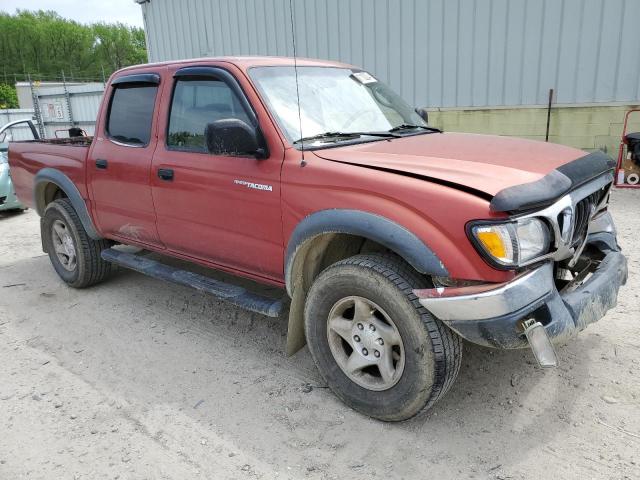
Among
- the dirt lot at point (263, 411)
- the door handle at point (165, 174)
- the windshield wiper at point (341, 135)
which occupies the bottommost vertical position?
the dirt lot at point (263, 411)

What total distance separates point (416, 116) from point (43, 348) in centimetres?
343

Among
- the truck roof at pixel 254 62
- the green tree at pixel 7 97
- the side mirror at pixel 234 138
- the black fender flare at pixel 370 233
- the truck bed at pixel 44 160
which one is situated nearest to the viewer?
the black fender flare at pixel 370 233

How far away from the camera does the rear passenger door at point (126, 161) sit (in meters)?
3.94

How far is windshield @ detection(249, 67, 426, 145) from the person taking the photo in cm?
318

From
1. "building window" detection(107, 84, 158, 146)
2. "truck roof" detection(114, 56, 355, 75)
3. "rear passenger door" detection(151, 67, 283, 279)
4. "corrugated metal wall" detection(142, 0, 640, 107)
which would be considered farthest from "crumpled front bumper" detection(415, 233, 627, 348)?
"corrugated metal wall" detection(142, 0, 640, 107)

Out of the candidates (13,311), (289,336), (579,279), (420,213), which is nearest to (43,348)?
(13,311)

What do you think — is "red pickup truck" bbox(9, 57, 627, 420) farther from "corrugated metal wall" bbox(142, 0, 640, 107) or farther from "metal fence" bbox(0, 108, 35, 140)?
"metal fence" bbox(0, 108, 35, 140)

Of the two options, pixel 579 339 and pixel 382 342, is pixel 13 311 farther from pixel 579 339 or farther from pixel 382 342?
pixel 579 339

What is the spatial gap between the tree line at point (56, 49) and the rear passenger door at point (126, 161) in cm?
6011

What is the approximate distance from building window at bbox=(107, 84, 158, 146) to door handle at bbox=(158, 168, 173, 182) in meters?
0.36

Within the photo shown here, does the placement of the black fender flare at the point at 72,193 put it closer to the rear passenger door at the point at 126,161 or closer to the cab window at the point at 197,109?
the rear passenger door at the point at 126,161

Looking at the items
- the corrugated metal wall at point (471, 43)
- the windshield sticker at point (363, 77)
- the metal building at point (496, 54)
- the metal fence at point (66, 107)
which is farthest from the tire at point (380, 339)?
the metal fence at point (66, 107)

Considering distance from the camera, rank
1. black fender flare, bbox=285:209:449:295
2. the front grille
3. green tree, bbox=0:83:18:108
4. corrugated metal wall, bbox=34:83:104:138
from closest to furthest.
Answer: black fender flare, bbox=285:209:449:295, the front grille, corrugated metal wall, bbox=34:83:104:138, green tree, bbox=0:83:18:108

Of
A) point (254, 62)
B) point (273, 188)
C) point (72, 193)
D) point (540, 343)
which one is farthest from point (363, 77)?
point (72, 193)
